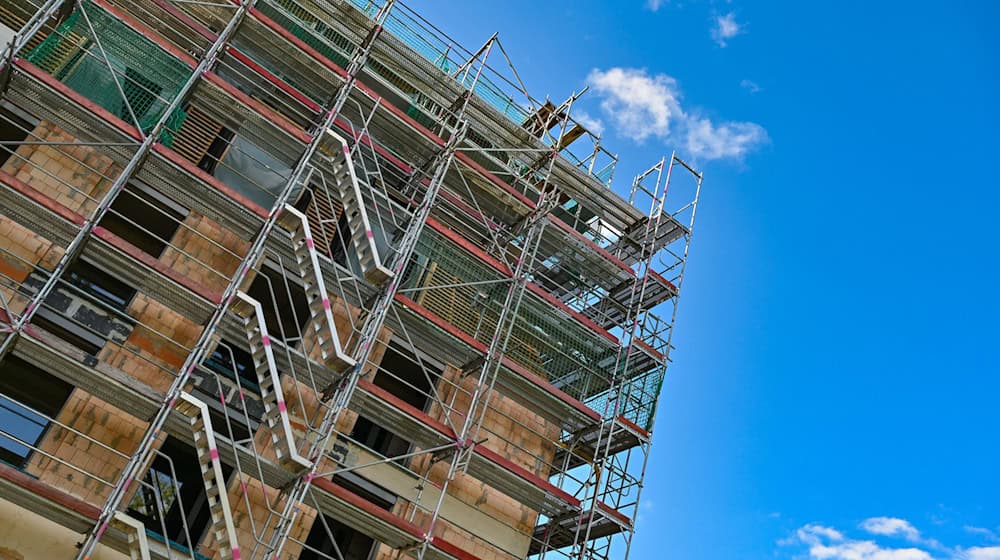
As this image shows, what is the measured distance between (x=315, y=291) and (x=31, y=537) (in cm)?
646

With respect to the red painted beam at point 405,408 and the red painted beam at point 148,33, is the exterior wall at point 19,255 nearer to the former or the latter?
the red painted beam at point 148,33

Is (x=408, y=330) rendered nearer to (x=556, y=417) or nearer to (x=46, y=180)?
(x=556, y=417)

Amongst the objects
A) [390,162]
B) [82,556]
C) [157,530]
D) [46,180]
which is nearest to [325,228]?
[390,162]

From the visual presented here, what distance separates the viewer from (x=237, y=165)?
19.3 metres

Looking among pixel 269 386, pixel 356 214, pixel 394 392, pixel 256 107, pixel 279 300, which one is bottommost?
pixel 269 386

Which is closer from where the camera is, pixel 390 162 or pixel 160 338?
pixel 160 338

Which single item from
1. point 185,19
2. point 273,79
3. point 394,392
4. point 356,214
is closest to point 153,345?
point 356,214

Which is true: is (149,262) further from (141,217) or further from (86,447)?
(86,447)

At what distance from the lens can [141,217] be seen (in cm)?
1830

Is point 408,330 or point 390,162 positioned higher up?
point 390,162

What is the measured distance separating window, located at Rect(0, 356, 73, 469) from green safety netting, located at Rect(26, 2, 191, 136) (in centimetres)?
521

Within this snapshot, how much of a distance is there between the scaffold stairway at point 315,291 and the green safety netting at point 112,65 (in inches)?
136

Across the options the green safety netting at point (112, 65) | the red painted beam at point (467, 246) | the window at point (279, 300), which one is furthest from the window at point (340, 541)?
the green safety netting at point (112, 65)

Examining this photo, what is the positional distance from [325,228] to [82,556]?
9.63 m
